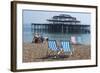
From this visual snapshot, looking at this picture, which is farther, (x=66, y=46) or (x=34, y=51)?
(x=66, y=46)

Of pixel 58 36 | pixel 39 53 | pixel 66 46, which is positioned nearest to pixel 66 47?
pixel 66 46

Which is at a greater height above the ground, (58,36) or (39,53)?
(58,36)

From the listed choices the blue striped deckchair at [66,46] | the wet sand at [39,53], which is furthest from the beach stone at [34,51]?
the blue striped deckchair at [66,46]

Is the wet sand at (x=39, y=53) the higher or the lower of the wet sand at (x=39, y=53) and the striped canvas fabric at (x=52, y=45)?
the lower

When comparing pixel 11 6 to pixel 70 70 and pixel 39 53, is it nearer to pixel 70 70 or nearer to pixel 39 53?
pixel 39 53

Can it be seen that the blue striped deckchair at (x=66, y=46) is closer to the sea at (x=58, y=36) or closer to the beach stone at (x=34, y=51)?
the sea at (x=58, y=36)

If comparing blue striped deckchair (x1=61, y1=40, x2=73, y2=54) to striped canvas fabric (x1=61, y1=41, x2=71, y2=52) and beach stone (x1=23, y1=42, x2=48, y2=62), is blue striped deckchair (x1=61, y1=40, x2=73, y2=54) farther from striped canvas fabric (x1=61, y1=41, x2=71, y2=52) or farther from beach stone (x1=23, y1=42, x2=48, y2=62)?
beach stone (x1=23, y1=42, x2=48, y2=62)

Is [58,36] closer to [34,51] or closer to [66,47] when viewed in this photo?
[66,47]

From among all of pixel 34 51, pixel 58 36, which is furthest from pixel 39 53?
pixel 58 36

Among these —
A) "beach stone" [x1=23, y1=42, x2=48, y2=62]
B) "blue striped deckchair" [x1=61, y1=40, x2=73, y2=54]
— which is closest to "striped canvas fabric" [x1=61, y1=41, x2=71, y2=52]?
"blue striped deckchair" [x1=61, y1=40, x2=73, y2=54]

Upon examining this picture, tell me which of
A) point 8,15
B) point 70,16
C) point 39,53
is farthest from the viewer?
point 70,16

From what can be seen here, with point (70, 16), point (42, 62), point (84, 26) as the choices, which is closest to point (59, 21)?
point (70, 16)
